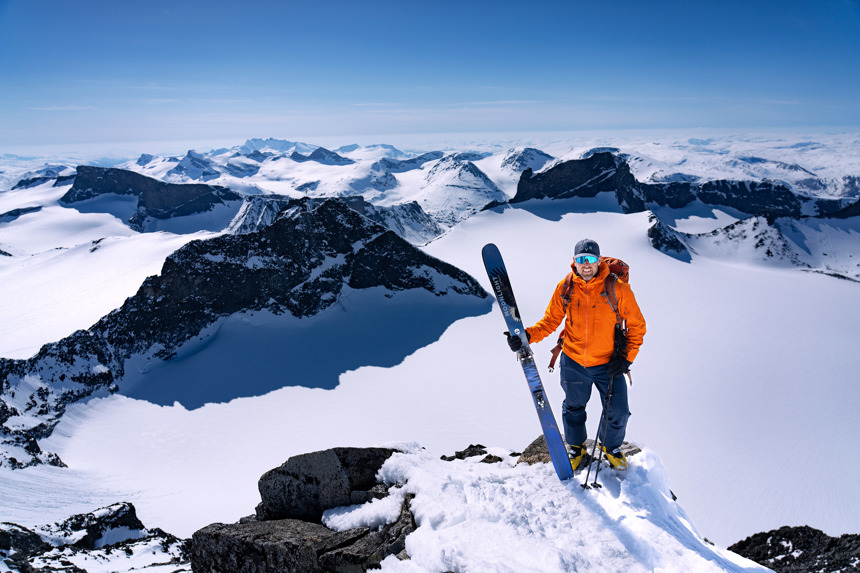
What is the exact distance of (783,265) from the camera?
69250 millimetres

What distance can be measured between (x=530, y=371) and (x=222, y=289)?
38753 millimetres

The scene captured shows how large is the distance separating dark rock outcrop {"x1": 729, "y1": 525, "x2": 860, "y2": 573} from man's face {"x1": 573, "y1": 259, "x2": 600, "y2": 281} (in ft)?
19.7

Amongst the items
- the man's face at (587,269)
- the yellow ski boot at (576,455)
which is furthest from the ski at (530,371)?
the man's face at (587,269)

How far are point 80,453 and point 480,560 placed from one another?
3269 centimetres

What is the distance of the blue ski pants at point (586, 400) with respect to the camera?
6484 millimetres

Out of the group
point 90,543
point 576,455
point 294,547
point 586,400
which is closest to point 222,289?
point 90,543

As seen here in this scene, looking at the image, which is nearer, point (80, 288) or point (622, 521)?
point (622, 521)

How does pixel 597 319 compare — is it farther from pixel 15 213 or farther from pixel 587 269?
pixel 15 213

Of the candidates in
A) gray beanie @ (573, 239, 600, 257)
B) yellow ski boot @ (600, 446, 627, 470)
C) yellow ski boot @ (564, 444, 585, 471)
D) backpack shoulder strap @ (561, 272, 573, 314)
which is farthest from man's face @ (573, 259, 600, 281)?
yellow ski boot @ (564, 444, 585, 471)

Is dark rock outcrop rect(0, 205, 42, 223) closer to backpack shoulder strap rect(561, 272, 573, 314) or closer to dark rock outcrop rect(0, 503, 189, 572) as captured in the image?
dark rock outcrop rect(0, 503, 189, 572)

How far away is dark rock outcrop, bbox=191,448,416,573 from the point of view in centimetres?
551

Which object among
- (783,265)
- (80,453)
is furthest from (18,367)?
(783,265)

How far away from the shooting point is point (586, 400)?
262 inches

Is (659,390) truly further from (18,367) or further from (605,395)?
(18,367)
